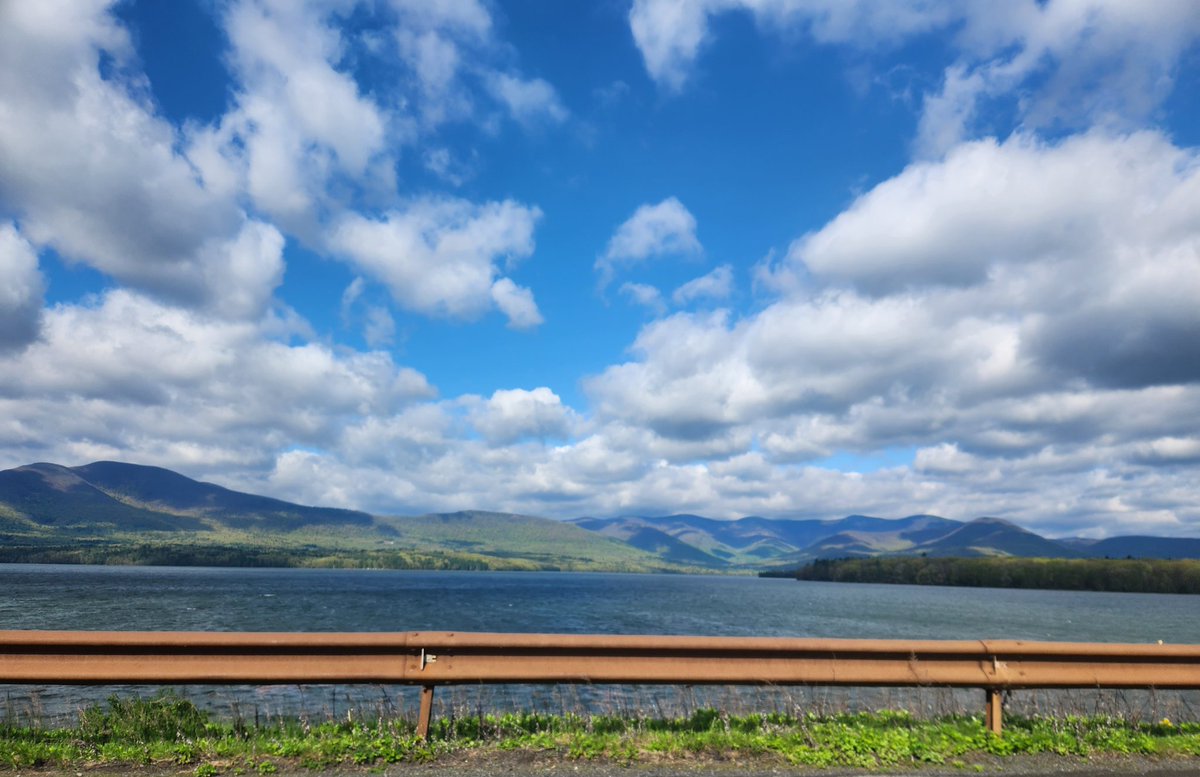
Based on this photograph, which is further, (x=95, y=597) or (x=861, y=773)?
(x=95, y=597)

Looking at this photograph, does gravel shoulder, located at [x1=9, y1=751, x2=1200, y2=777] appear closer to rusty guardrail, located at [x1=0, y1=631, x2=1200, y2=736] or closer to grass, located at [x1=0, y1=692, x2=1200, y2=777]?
grass, located at [x1=0, y1=692, x2=1200, y2=777]

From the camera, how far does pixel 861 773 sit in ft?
25.5

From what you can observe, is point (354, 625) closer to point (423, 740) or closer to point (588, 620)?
Answer: point (588, 620)

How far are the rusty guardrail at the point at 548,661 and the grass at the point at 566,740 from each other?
1.94 feet

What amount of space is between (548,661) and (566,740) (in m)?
0.97

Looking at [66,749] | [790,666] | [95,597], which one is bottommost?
[95,597]

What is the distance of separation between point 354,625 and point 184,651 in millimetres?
52682

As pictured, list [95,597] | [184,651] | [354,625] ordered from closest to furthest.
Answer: [184,651] → [354,625] → [95,597]

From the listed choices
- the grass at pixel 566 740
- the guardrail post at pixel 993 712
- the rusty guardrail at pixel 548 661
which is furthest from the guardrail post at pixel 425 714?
the guardrail post at pixel 993 712

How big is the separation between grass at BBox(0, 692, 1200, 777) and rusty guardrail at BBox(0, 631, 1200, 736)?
0.59 meters

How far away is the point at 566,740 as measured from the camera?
8.48 meters

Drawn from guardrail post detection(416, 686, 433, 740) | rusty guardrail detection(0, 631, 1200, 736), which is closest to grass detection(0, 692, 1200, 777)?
guardrail post detection(416, 686, 433, 740)

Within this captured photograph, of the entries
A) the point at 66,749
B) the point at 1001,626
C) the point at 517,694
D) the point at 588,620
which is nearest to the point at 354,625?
the point at 588,620

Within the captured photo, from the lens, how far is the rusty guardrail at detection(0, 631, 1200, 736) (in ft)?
27.1
